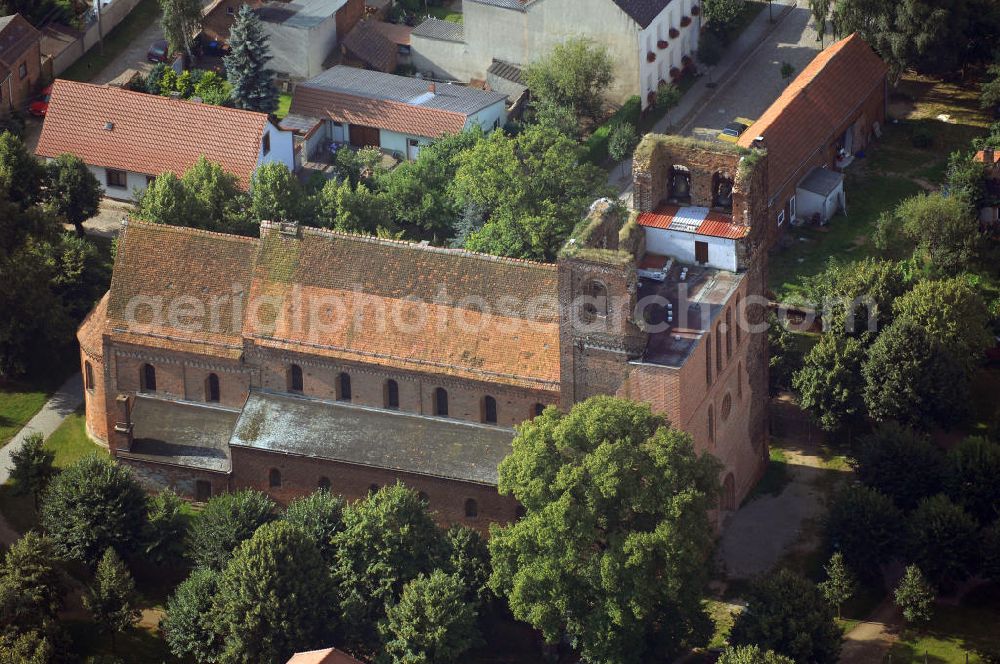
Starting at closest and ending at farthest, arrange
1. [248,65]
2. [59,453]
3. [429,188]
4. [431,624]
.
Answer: [431,624] < [59,453] < [429,188] < [248,65]

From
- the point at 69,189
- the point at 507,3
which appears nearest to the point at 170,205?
the point at 69,189

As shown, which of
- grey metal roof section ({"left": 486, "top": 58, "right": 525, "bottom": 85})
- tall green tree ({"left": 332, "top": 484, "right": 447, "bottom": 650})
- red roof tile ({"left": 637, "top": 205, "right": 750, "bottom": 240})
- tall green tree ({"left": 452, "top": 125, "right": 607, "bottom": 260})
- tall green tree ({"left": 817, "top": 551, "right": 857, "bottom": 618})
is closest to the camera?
tall green tree ({"left": 332, "top": 484, "right": 447, "bottom": 650})

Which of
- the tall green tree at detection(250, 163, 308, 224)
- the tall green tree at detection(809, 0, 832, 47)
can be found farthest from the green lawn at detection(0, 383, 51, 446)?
the tall green tree at detection(809, 0, 832, 47)

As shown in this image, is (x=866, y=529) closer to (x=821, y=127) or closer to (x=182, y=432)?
(x=182, y=432)

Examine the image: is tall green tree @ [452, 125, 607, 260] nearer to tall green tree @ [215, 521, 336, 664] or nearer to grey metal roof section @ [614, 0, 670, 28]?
grey metal roof section @ [614, 0, 670, 28]

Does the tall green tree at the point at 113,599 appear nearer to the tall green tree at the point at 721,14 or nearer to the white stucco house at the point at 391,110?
the white stucco house at the point at 391,110

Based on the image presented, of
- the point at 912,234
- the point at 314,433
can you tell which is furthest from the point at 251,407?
the point at 912,234
